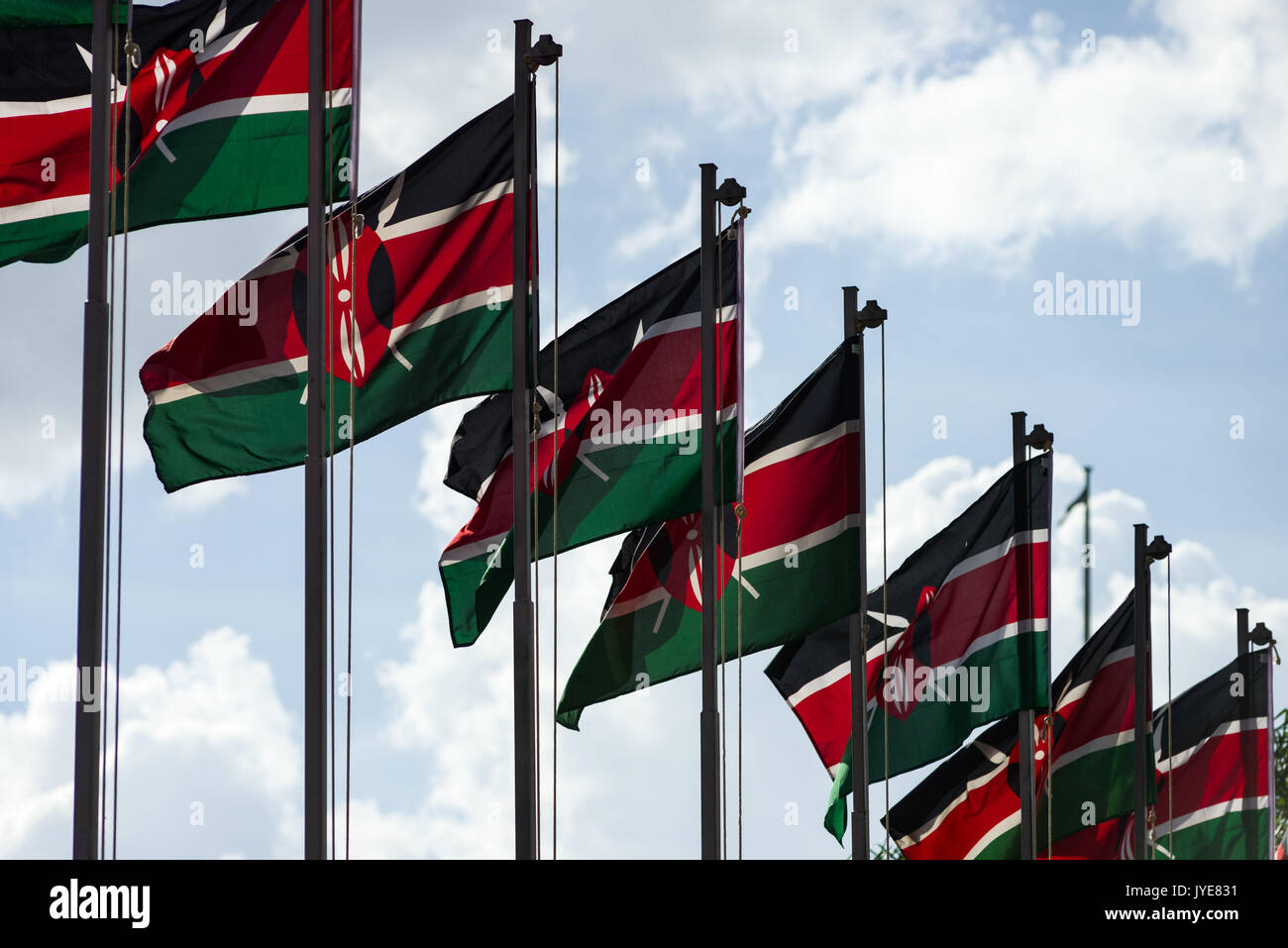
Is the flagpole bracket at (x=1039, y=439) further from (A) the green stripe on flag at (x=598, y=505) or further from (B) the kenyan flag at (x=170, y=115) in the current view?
(B) the kenyan flag at (x=170, y=115)

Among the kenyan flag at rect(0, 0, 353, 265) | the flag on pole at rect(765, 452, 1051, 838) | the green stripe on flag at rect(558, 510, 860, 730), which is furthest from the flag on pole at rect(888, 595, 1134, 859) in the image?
the kenyan flag at rect(0, 0, 353, 265)

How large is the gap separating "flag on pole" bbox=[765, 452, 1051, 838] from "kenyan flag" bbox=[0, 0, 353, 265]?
909 centimetres

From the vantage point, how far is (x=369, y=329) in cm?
1488

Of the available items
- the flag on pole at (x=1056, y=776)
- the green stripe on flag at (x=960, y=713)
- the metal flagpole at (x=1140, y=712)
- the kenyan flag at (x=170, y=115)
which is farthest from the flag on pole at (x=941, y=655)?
A: the kenyan flag at (x=170, y=115)

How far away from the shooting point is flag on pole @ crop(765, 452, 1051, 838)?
2052 centimetres

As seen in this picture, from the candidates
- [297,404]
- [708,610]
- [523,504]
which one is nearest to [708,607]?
[708,610]

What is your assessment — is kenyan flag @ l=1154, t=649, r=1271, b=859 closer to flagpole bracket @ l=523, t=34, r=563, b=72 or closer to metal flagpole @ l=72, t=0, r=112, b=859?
flagpole bracket @ l=523, t=34, r=563, b=72

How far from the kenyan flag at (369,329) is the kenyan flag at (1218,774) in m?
15.0

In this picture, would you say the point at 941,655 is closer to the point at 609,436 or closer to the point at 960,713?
the point at 960,713

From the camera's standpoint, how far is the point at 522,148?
15.3 metres

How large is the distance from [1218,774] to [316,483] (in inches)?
704

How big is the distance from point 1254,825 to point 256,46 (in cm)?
1919

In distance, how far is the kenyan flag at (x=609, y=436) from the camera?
15.7 meters
